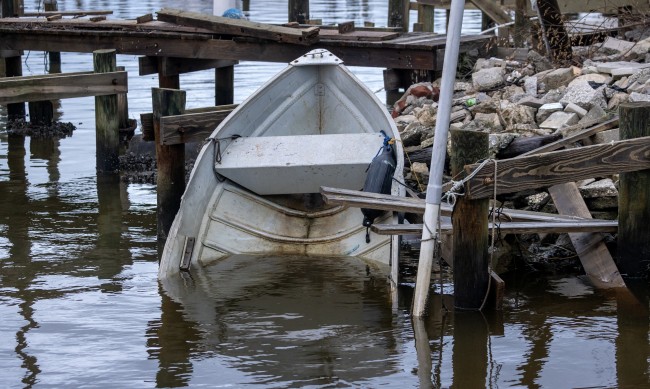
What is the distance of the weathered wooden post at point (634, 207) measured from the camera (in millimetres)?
8289

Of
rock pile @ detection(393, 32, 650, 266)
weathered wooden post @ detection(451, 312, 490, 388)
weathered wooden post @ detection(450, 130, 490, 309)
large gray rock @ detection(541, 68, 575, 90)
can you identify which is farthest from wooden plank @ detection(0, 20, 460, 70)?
weathered wooden post @ detection(451, 312, 490, 388)

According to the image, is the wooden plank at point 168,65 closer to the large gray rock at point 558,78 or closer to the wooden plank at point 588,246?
the large gray rock at point 558,78

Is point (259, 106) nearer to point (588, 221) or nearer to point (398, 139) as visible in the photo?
point (398, 139)

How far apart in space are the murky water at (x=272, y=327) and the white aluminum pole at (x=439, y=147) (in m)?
0.60

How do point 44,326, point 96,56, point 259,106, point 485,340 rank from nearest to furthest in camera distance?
point 485,340
point 44,326
point 259,106
point 96,56

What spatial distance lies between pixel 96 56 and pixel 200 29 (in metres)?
2.01

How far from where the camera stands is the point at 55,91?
1268cm

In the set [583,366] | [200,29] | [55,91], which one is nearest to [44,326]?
[583,366]

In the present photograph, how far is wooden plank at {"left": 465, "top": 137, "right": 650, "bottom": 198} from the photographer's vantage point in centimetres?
735

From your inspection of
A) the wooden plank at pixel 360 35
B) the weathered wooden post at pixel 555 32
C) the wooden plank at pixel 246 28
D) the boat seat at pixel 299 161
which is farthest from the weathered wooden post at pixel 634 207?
the wooden plank at pixel 360 35

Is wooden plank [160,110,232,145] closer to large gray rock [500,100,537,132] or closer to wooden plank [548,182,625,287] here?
large gray rock [500,100,537,132]

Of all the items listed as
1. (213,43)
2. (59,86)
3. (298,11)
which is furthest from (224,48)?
(298,11)

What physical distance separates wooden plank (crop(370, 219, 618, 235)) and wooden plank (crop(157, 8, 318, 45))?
20.3 ft

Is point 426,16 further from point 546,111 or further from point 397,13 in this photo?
point 546,111
